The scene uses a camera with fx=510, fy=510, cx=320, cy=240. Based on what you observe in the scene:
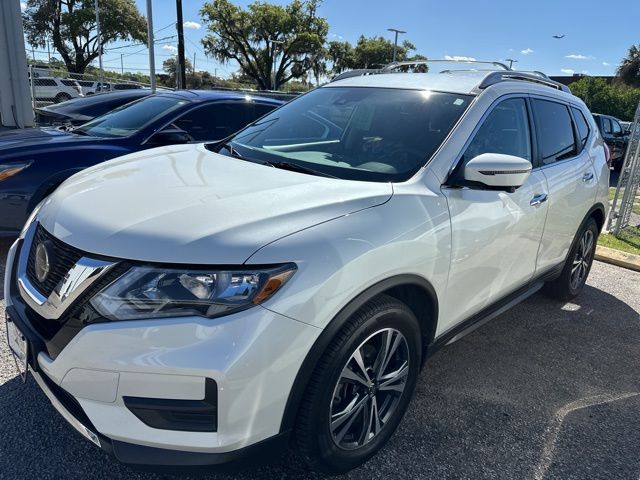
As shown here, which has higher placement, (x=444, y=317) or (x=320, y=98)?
(x=320, y=98)

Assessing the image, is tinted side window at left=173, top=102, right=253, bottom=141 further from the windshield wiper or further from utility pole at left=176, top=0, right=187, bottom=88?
utility pole at left=176, top=0, right=187, bottom=88

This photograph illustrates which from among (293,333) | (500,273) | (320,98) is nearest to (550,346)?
(500,273)

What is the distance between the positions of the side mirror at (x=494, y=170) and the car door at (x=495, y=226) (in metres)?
0.11

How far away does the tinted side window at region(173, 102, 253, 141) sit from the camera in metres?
5.48

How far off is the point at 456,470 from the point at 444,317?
28.3 inches

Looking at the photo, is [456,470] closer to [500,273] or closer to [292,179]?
[500,273]

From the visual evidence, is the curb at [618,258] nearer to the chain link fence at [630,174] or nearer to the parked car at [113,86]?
the chain link fence at [630,174]

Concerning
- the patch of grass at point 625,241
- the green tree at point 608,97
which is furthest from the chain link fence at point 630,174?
the green tree at point 608,97

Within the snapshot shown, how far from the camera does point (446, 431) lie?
8.73ft

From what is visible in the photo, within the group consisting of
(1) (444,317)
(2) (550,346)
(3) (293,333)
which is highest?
(3) (293,333)

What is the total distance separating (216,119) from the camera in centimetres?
570

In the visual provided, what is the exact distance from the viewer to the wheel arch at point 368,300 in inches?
73.5

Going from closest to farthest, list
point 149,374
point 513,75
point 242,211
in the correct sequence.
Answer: point 149,374 → point 242,211 → point 513,75

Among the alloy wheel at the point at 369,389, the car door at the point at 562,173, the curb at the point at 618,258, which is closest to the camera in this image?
the alloy wheel at the point at 369,389
